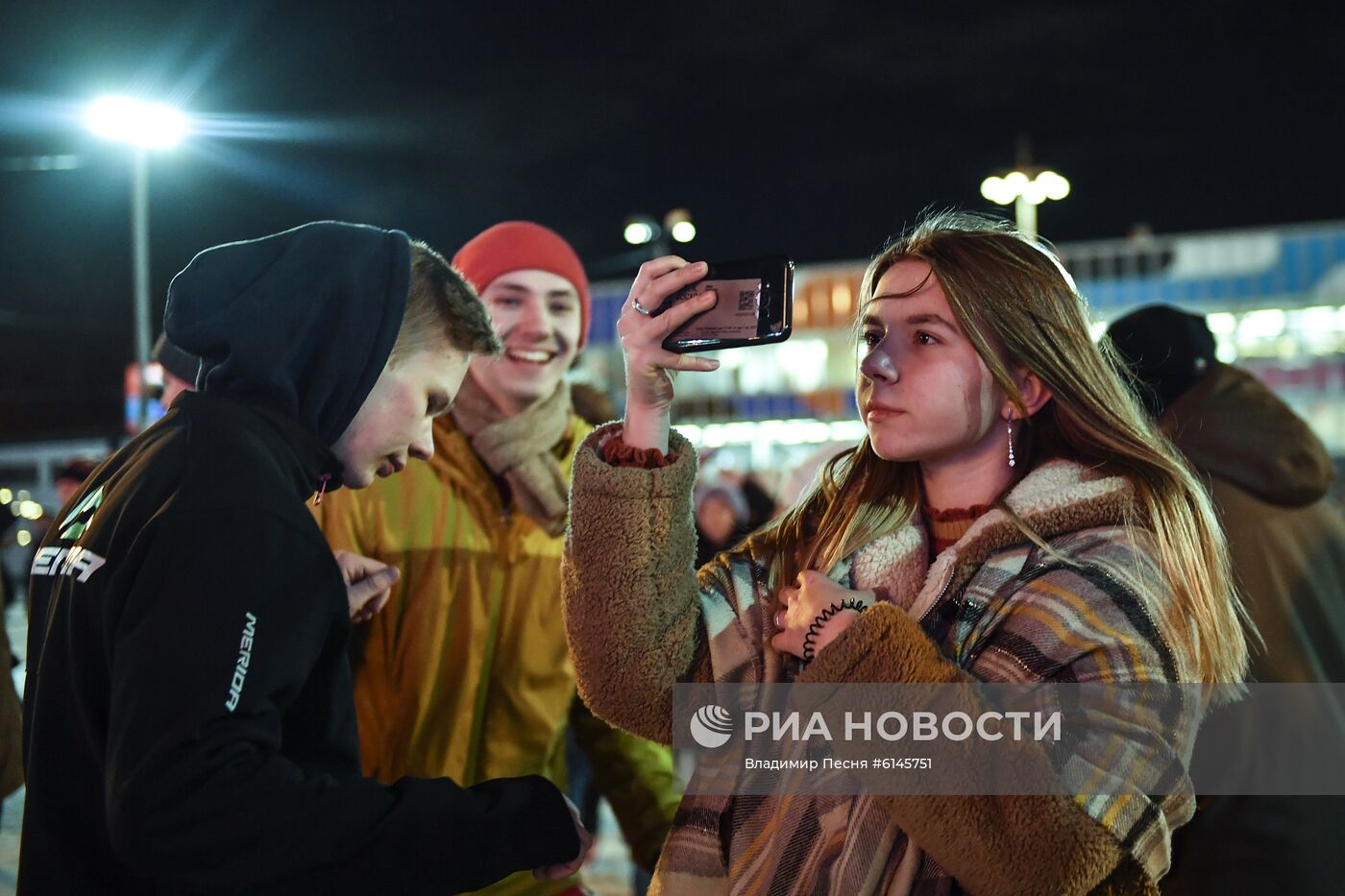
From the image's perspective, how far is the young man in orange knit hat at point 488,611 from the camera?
2893 mm

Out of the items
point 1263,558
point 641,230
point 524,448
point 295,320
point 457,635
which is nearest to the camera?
point 295,320

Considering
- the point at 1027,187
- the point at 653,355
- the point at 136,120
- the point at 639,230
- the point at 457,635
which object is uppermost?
the point at 136,120

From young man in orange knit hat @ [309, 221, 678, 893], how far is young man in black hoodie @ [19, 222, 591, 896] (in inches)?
37.3

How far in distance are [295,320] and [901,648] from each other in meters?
1.13

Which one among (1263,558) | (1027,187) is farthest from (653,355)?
(1027,187)

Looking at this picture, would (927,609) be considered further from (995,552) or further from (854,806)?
(854,806)

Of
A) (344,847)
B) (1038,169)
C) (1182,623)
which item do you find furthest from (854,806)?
(1038,169)

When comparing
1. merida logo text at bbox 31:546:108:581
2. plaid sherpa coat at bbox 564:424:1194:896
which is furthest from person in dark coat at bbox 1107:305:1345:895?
merida logo text at bbox 31:546:108:581

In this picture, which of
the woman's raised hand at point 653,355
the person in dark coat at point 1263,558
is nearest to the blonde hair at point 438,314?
the woman's raised hand at point 653,355

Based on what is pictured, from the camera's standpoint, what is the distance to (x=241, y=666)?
1569mm

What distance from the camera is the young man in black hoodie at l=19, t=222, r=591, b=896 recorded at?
153 cm

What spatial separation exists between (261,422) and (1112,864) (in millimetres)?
1497

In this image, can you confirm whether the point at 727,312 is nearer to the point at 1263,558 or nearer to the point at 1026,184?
the point at 1263,558

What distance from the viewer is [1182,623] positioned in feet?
6.84
